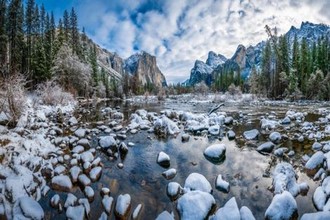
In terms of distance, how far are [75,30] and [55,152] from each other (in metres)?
47.8

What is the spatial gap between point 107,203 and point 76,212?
602mm

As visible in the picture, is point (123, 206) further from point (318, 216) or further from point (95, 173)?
point (318, 216)

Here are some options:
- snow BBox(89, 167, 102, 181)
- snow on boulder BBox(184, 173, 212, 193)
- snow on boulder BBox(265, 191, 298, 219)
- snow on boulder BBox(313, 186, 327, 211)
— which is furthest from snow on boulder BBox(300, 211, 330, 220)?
snow BBox(89, 167, 102, 181)

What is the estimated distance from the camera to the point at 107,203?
4734mm

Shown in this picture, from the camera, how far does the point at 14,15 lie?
3262cm

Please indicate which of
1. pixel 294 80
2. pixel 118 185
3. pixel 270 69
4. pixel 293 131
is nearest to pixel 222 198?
pixel 118 185

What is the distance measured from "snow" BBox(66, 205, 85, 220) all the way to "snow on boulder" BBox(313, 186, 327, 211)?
4597 millimetres

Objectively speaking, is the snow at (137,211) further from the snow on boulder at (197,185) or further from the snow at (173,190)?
the snow on boulder at (197,185)

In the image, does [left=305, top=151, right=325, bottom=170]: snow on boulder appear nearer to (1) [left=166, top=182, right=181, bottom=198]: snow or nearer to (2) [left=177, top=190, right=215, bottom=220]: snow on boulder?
(2) [left=177, top=190, right=215, bottom=220]: snow on boulder

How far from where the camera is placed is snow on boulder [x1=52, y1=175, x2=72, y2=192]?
5398 millimetres

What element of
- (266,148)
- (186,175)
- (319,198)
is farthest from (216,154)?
(319,198)

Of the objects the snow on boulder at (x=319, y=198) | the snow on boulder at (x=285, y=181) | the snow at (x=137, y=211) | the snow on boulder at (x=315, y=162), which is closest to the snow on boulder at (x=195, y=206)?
the snow at (x=137, y=211)

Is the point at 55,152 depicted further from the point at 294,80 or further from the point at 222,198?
the point at 294,80

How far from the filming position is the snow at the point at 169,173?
614 centimetres
